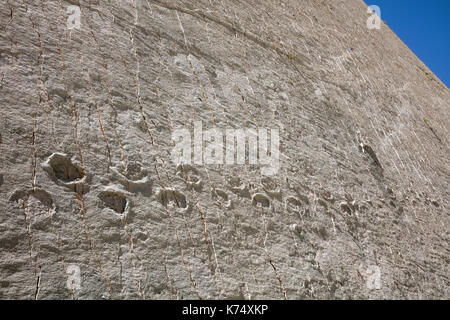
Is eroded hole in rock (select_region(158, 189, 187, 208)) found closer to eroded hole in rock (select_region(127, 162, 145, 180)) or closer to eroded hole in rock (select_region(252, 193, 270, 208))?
eroded hole in rock (select_region(127, 162, 145, 180))

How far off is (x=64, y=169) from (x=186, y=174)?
1.38 feet

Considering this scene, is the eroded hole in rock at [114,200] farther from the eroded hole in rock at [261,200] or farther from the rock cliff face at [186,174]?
the eroded hole in rock at [261,200]

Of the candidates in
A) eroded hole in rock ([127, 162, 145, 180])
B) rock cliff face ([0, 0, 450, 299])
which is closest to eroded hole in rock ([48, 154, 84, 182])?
rock cliff face ([0, 0, 450, 299])

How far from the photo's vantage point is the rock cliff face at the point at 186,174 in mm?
1084

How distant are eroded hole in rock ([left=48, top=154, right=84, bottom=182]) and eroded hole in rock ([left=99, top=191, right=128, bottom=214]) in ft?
0.30

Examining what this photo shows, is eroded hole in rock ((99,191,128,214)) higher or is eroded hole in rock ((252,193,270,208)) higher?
eroded hole in rock ((252,193,270,208))

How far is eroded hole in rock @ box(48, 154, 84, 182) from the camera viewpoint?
44.8 inches

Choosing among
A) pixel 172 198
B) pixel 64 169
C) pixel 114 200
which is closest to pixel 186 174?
pixel 172 198

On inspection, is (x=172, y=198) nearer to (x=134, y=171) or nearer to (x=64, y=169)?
(x=134, y=171)

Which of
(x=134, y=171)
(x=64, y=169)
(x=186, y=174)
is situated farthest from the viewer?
(x=186, y=174)

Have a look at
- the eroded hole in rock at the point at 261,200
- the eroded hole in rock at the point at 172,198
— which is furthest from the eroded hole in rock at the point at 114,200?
the eroded hole in rock at the point at 261,200

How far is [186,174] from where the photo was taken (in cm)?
140

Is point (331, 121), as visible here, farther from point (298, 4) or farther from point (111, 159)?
point (111, 159)
